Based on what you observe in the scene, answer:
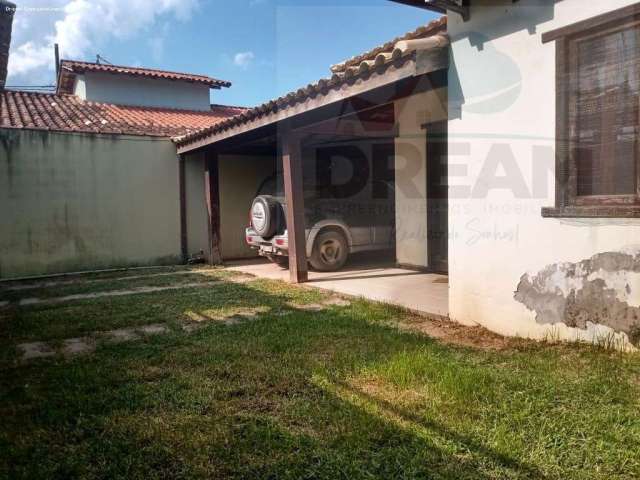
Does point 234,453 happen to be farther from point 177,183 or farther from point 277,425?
point 177,183

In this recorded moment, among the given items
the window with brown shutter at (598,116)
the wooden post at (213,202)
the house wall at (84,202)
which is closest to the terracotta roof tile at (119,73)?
the house wall at (84,202)

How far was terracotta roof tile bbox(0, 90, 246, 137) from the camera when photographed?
993 centimetres

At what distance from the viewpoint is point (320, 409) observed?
2844mm

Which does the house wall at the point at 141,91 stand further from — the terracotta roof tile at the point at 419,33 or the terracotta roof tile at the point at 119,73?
the terracotta roof tile at the point at 419,33

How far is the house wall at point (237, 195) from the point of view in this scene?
1141 centimetres

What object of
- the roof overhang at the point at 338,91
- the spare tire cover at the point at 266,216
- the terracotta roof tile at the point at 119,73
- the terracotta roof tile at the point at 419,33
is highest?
the terracotta roof tile at the point at 119,73

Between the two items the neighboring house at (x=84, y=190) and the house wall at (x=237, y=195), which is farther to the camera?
the house wall at (x=237, y=195)

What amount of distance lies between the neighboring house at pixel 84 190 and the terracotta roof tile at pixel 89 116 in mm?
28

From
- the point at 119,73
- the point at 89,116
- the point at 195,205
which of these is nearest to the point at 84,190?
the point at 195,205

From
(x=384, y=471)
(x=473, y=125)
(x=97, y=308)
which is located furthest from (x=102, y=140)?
(x=384, y=471)

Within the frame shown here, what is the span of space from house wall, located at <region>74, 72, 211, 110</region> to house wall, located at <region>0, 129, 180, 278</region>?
17.2ft

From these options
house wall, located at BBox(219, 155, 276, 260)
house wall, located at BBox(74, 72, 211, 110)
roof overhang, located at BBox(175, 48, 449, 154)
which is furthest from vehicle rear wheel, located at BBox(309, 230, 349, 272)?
house wall, located at BBox(74, 72, 211, 110)

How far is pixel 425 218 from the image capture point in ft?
26.2

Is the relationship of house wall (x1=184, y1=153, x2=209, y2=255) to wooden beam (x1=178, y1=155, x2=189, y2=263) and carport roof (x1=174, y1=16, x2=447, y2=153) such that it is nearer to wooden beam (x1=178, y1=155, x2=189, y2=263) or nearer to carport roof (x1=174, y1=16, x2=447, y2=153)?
wooden beam (x1=178, y1=155, x2=189, y2=263)
